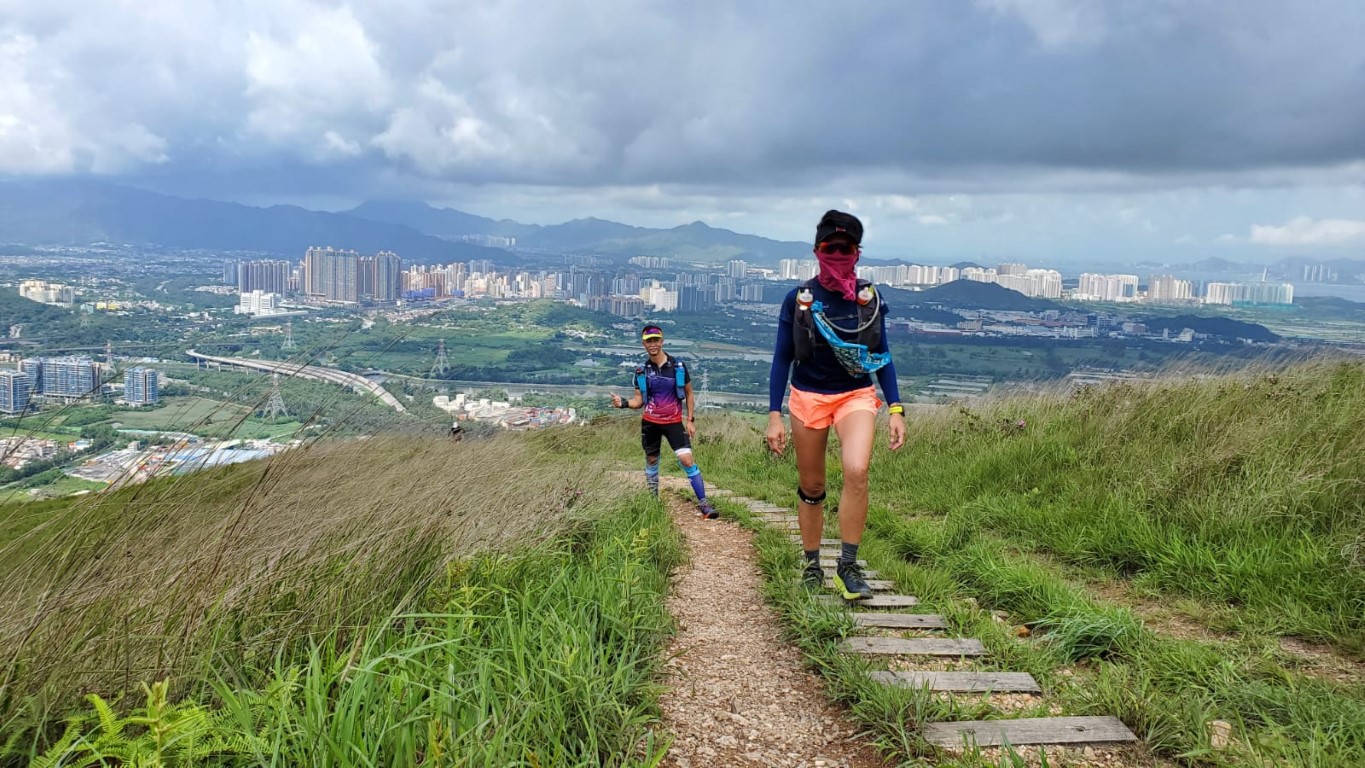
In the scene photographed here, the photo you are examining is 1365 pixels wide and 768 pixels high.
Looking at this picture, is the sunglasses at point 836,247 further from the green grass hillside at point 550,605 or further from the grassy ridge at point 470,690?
the grassy ridge at point 470,690

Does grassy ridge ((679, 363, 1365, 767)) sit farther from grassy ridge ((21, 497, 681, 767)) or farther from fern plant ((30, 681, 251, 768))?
fern plant ((30, 681, 251, 768))

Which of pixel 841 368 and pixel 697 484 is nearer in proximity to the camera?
pixel 841 368

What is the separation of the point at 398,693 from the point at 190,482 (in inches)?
56.7

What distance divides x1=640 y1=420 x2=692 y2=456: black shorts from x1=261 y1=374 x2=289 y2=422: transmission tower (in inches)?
188

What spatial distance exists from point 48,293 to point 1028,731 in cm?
1017

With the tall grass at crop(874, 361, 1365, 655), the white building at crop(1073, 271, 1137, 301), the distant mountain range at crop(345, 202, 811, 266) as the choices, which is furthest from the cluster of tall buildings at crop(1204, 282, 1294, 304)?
the distant mountain range at crop(345, 202, 811, 266)

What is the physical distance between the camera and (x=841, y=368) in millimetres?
4523

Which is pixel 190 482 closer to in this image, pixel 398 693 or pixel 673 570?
pixel 398 693

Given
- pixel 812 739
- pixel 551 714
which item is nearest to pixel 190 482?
pixel 551 714

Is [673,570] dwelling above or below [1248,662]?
below

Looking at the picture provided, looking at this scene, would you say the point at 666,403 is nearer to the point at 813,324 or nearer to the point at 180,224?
the point at 813,324

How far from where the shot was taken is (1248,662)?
3412 mm

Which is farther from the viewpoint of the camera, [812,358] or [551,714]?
[812,358]

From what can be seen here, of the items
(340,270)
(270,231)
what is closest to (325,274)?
(340,270)
